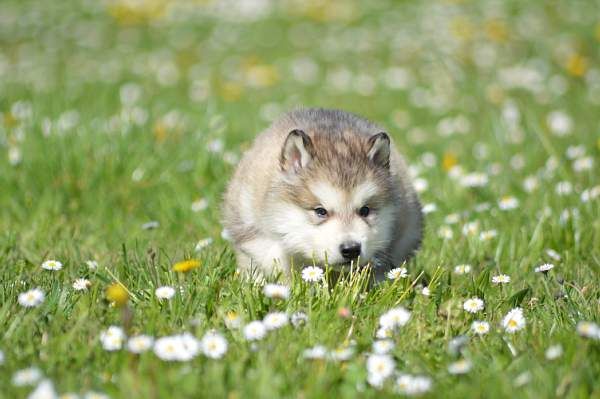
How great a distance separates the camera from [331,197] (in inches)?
148

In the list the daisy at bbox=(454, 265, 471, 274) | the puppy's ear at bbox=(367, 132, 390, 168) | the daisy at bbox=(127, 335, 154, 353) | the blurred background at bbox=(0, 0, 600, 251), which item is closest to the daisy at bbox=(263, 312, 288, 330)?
the daisy at bbox=(127, 335, 154, 353)

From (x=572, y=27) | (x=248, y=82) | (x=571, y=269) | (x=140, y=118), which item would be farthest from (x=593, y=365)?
(x=572, y=27)

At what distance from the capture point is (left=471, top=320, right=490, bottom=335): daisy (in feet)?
10.6

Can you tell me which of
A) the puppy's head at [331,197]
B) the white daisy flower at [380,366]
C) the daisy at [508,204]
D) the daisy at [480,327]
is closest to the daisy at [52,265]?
the puppy's head at [331,197]

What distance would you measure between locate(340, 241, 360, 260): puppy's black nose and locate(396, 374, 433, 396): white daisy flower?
2.94ft

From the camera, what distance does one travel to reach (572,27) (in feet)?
37.3

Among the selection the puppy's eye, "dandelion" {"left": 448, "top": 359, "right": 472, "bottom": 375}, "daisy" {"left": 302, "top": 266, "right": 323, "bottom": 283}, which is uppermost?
"dandelion" {"left": 448, "top": 359, "right": 472, "bottom": 375}

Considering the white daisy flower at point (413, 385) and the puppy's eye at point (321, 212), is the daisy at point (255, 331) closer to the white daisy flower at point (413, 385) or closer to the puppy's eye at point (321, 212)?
the white daisy flower at point (413, 385)

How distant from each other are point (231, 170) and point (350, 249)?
7.43 ft

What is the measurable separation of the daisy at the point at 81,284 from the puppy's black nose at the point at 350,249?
3.78ft

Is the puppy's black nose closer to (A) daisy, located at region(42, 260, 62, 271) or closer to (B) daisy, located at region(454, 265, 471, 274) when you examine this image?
(B) daisy, located at region(454, 265, 471, 274)

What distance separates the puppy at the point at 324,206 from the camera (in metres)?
3.73

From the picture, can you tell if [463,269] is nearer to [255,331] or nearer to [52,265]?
[255,331]

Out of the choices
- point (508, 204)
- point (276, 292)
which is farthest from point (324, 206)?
point (508, 204)
